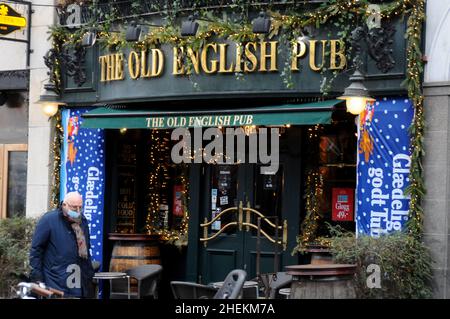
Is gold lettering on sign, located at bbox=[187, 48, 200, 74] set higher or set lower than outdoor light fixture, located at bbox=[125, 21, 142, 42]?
lower

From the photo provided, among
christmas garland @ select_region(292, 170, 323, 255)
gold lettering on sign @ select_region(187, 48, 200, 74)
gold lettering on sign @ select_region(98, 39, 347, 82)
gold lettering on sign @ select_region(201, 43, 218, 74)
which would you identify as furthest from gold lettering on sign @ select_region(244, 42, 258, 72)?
christmas garland @ select_region(292, 170, 323, 255)

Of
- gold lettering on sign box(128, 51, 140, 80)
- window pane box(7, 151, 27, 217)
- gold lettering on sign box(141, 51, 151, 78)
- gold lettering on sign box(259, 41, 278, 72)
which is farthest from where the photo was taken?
window pane box(7, 151, 27, 217)

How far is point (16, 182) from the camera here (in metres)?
17.0

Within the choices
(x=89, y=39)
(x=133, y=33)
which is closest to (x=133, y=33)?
(x=133, y=33)

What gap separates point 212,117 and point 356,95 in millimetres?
2539

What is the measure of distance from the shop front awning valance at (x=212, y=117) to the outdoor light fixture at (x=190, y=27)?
114 centimetres

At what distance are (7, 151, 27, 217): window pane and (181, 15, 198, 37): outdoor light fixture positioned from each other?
4799 millimetres

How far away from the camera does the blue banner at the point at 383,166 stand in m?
12.2

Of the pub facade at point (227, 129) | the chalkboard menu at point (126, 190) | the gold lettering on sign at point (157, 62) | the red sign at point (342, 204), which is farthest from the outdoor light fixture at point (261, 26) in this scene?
the chalkboard menu at point (126, 190)

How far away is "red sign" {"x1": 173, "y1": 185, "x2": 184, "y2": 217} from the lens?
1577 cm

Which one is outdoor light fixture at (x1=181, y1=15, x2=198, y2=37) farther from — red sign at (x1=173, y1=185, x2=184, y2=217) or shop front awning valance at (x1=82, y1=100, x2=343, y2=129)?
red sign at (x1=173, y1=185, x2=184, y2=217)

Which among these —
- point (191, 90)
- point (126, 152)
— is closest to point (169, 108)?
point (191, 90)

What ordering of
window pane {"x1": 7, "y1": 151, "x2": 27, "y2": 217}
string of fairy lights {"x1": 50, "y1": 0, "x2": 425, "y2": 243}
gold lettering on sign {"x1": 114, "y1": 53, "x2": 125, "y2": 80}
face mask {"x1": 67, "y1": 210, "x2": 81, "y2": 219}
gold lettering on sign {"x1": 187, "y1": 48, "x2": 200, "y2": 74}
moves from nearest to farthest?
1. face mask {"x1": 67, "y1": 210, "x2": 81, "y2": 219}
2. string of fairy lights {"x1": 50, "y1": 0, "x2": 425, "y2": 243}
3. gold lettering on sign {"x1": 187, "y1": 48, "x2": 200, "y2": 74}
4. gold lettering on sign {"x1": 114, "y1": 53, "x2": 125, "y2": 80}
5. window pane {"x1": 7, "y1": 151, "x2": 27, "y2": 217}
